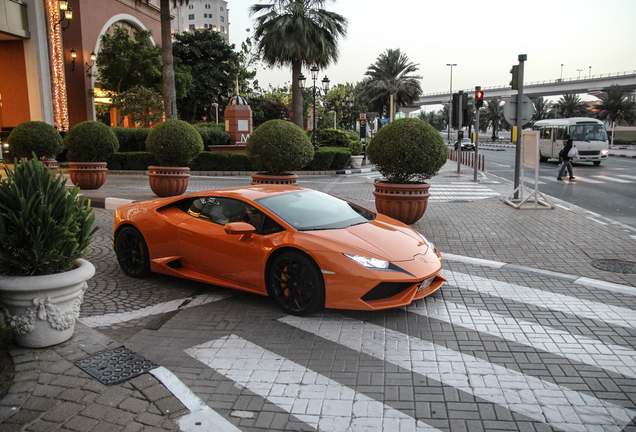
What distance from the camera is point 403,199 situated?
366 inches

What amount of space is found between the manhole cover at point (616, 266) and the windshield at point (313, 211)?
3468mm

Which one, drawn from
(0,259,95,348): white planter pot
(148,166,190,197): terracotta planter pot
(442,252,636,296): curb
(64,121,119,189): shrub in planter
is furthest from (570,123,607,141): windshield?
(0,259,95,348): white planter pot

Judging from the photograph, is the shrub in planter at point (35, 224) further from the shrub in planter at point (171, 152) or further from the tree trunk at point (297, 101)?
the tree trunk at point (297, 101)

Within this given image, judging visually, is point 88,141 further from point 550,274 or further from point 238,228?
point 550,274

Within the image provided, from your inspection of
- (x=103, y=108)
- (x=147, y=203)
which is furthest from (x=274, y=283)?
(x=103, y=108)

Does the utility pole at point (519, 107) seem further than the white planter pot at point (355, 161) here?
No

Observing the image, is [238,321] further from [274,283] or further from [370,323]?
[370,323]

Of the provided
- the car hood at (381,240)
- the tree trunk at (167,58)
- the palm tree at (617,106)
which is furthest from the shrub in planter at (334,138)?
the palm tree at (617,106)

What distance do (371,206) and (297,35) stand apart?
69.6 feet

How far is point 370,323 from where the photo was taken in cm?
487

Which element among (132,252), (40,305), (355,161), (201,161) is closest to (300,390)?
(40,305)

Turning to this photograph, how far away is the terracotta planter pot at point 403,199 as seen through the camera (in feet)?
30.5

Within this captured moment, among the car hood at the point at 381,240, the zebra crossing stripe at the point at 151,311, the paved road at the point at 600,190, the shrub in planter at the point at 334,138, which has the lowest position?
the zebra crossing stripe at the point at 151,311

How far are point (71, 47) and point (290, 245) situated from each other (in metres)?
→ 37.8
